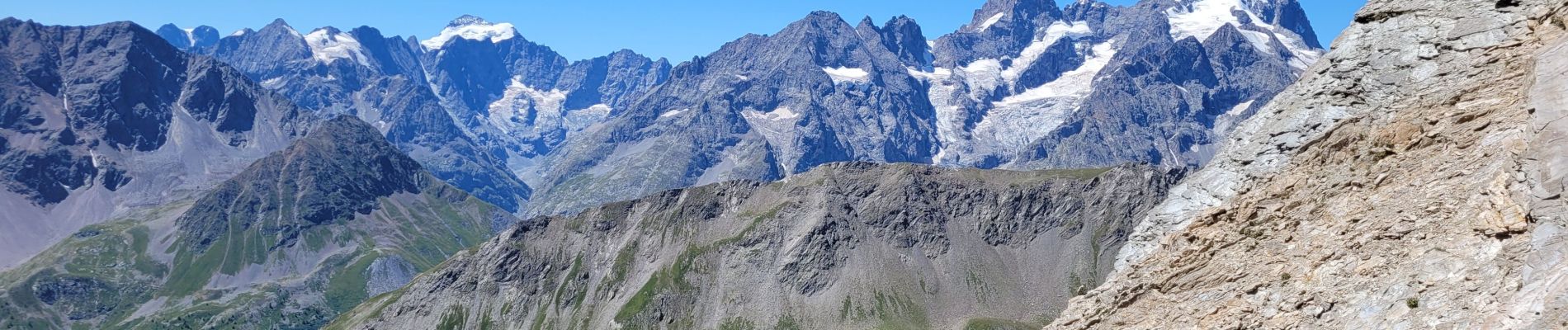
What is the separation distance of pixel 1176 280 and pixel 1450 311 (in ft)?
28.3

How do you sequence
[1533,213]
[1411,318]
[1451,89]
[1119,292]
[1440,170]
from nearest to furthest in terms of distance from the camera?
→ [1533,213] < [1411,318] < [1440,170] < [1451,89] < [1119,292]

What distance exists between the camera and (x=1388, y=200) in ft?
89.8

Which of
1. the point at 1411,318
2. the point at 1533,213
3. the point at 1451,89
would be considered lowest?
the point at 1411,318

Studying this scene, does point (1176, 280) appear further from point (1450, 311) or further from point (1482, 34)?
point (1482, 34)

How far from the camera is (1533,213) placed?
22.4 meters

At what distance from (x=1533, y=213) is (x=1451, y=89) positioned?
7.19 meters

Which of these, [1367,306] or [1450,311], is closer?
[1450,311]

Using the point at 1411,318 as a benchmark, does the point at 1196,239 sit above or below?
above

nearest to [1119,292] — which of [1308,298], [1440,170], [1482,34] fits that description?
[1308,298]

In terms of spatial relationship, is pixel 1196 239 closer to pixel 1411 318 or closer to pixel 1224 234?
pixel 1224 234

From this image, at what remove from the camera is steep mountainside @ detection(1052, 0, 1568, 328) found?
23172mm

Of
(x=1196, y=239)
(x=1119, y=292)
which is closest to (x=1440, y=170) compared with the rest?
(x=1196, y=239)

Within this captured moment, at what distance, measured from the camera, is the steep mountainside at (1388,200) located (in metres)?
23.2

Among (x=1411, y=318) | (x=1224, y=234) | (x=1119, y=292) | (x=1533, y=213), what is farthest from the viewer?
(x=1119, y=292)
